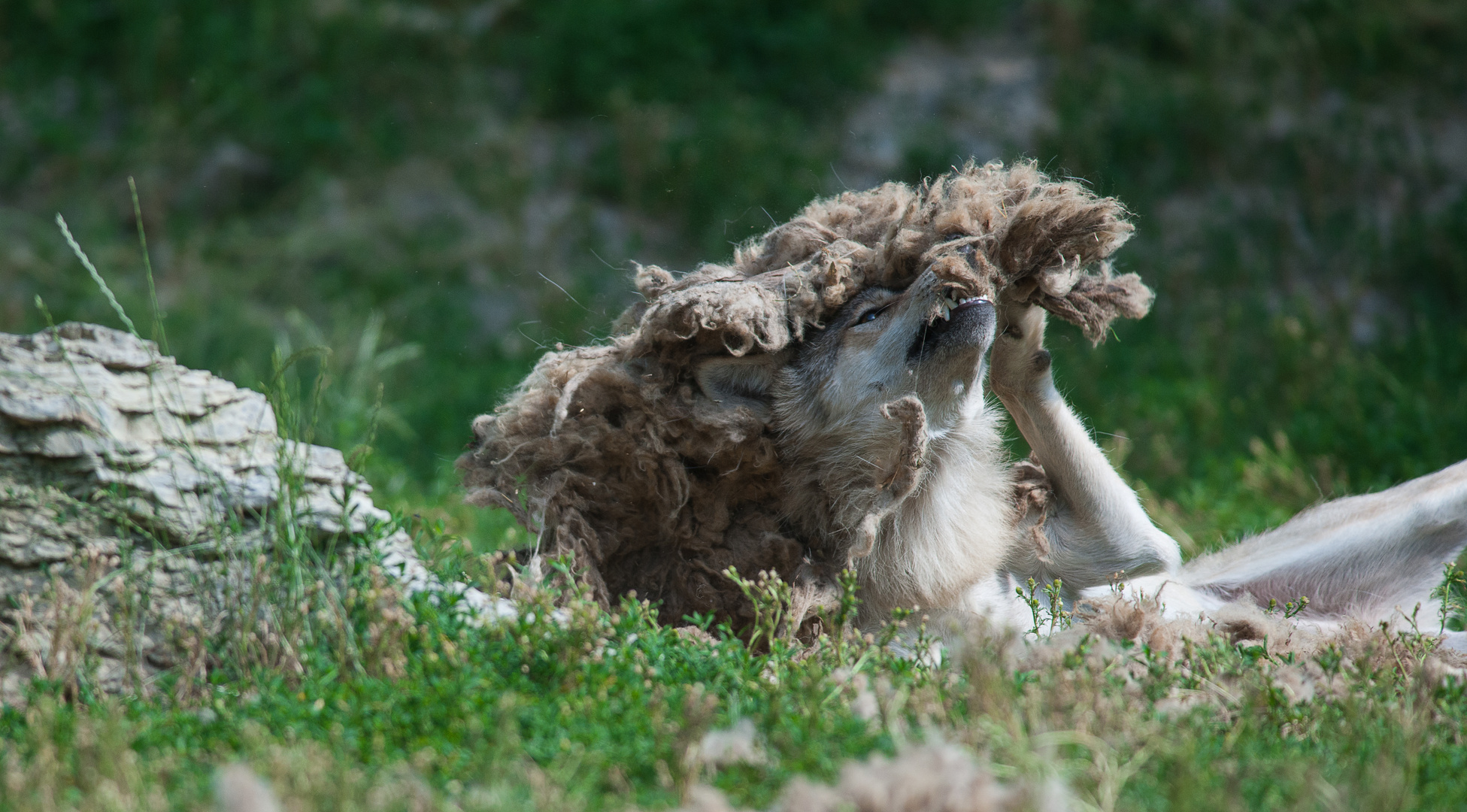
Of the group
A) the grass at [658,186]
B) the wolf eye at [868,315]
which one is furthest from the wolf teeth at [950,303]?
the grass at [658,186]

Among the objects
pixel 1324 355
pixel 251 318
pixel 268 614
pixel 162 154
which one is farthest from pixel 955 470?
pixel 162 154

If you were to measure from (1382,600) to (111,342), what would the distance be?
429cm

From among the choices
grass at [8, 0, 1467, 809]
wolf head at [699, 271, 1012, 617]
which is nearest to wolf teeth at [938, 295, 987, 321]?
wolf head at [699, 271, 1012, 617]

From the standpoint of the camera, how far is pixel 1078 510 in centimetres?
432

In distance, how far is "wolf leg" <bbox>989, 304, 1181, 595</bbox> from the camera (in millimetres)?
4246

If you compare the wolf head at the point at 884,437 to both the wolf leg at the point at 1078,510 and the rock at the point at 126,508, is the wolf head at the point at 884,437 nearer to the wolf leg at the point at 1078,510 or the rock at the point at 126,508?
the wolf leg at the point at 1078,510

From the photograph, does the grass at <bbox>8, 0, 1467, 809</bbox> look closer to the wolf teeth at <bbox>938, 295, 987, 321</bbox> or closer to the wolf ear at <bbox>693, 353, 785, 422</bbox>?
the wolf ear at <bbox>693, 353, 785, 422</bbox>

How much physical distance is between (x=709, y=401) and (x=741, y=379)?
0.17 meters

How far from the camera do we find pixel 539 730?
2592mm

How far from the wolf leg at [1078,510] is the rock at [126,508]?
200 cm

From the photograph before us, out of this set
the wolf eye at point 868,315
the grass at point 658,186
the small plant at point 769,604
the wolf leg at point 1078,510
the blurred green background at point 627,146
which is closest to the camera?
the small plant at point 769,604

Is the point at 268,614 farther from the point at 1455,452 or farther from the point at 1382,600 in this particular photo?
the point at 1455,452

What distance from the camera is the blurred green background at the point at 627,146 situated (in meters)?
9.03

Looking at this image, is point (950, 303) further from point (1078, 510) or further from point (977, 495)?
point (1078, 510)
